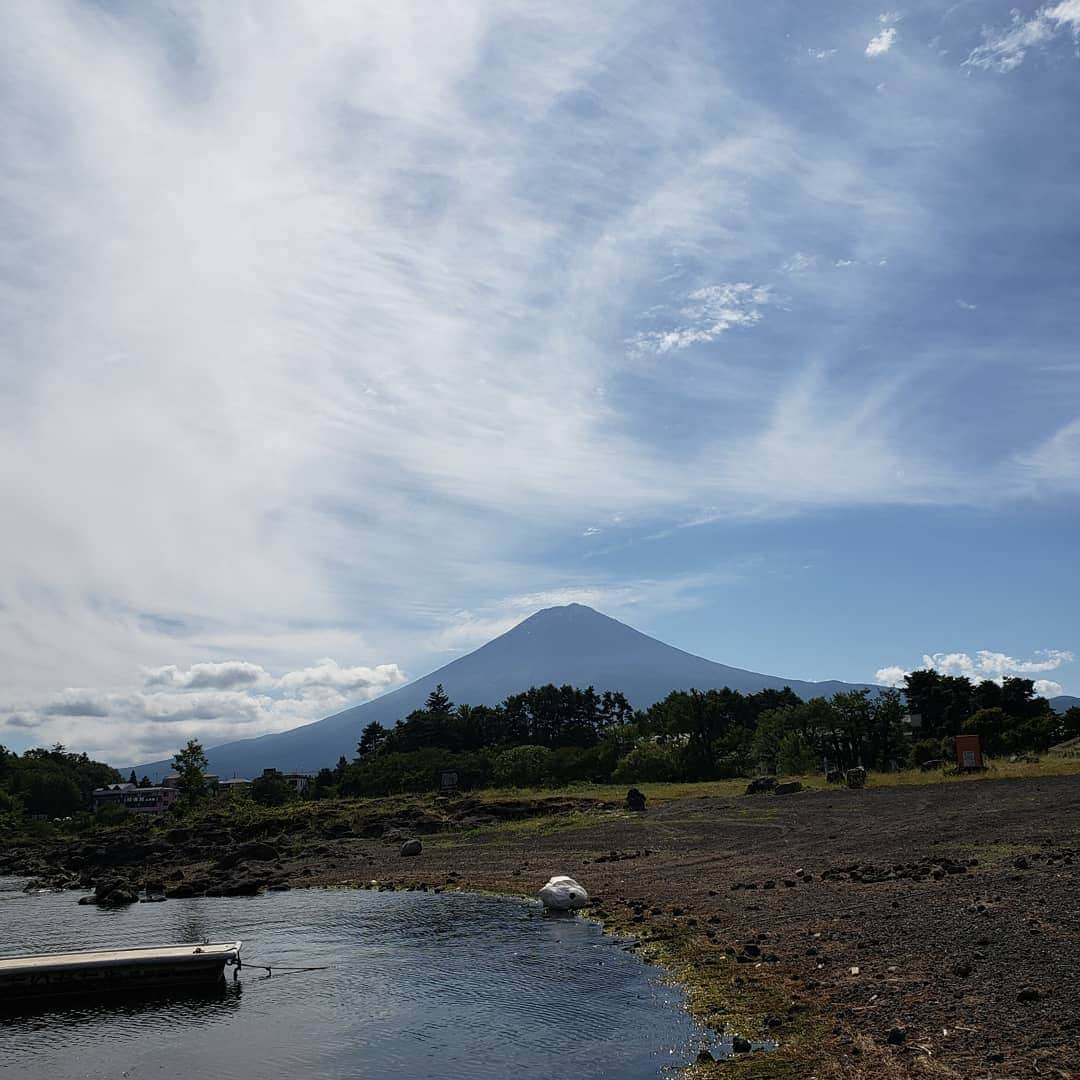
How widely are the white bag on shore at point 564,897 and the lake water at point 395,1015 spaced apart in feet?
1.60

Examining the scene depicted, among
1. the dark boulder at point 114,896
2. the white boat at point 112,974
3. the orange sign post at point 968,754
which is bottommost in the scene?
the dark boulder at point 114,896

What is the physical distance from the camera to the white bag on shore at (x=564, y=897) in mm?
26188

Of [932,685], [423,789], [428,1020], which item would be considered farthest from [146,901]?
[932,685]

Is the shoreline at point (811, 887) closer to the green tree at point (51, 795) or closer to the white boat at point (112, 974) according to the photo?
the white boat at point (112, 974)

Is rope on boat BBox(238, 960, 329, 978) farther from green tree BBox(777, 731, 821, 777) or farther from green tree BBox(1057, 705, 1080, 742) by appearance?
green tree BBox(1057, 705, 1080, 742)

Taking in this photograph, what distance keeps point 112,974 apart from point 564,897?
1177 cm

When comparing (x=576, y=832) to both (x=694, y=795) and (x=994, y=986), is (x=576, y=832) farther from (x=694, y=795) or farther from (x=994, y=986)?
(x=994, y=986)

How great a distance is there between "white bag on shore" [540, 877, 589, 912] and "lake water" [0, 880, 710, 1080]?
0.49 meters

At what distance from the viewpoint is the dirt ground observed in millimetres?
11828

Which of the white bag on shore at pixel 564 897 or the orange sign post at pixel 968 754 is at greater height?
the orange sign post at pixel 968 754

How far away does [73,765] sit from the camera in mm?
149750

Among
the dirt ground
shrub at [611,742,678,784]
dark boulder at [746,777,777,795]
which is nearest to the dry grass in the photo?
dark boulder at [746,777,777,795]

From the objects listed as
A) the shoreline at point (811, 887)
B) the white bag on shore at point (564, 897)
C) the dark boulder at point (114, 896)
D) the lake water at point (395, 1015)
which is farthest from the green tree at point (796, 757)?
the lake water at point (395, 1015)

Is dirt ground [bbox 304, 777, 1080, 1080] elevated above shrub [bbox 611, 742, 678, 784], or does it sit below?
below
